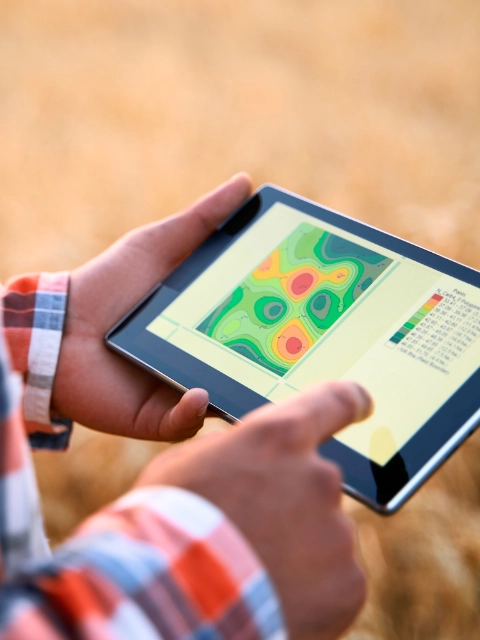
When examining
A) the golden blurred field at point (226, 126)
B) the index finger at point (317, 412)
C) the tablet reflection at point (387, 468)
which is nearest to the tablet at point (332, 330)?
the tablet reflection at point (387, 468)

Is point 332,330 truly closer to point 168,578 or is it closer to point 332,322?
point 332,322

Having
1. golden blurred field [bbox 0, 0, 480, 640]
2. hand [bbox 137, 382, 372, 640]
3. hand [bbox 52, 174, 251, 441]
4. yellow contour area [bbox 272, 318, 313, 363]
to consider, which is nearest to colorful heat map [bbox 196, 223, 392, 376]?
yellow contour area [bbox 272, 318, 313, 363]

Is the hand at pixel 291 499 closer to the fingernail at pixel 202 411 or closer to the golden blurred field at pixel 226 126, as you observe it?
the fingernail at pixel 202 411

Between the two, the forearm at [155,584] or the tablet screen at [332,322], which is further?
the tablet screen at [332,322]

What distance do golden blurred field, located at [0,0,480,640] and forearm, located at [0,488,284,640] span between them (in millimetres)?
672

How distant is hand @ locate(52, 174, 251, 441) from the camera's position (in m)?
0.79

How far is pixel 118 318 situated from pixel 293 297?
0.76ft

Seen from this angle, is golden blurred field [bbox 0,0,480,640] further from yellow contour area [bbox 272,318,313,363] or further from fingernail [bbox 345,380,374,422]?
fingernail [bbox 345,380,374,422]

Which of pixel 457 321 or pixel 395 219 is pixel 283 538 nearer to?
pixel 457 321

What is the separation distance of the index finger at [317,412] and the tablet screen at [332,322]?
0.37ft

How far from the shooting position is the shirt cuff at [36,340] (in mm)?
789

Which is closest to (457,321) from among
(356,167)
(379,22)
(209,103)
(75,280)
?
(75,280)

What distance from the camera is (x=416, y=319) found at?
2.16ft

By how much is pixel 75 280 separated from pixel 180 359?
0.71 ft
